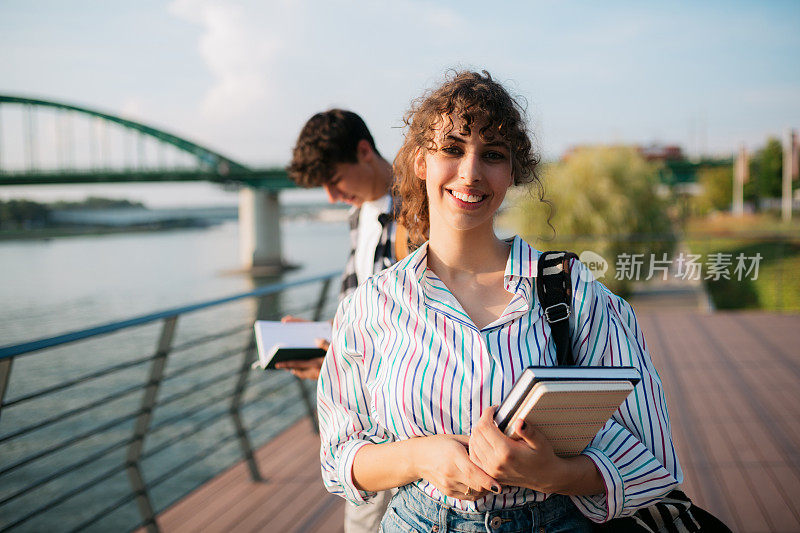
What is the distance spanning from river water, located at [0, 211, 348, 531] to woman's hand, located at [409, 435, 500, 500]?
1683mm

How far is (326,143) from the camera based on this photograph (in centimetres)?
196

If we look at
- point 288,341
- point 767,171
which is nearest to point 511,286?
point 288,341

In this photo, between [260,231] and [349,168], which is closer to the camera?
[349,168]

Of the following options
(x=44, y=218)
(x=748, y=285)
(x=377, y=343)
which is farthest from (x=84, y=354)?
(x=377, y=343)

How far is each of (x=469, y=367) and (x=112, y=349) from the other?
56.7ft

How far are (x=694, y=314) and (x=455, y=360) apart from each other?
25.7ft

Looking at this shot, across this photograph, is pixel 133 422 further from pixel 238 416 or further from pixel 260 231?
pixel 260 231

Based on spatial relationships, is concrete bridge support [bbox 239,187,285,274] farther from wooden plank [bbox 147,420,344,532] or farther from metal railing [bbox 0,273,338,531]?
wooden plank [bbox 147,420,344,532]

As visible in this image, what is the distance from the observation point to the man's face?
1.99m

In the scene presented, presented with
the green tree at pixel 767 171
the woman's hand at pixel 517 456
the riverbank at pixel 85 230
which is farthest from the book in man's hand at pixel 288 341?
the green tree at pixel 767 171

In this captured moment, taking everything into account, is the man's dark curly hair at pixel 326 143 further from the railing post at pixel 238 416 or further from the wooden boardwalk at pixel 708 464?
the wooden boardwalk at pixel 708 464

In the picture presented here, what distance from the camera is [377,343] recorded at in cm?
111

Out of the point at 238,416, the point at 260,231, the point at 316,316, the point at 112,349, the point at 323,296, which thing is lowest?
the point at 112,349

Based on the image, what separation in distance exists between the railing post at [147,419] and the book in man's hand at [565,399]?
196 centimetres
